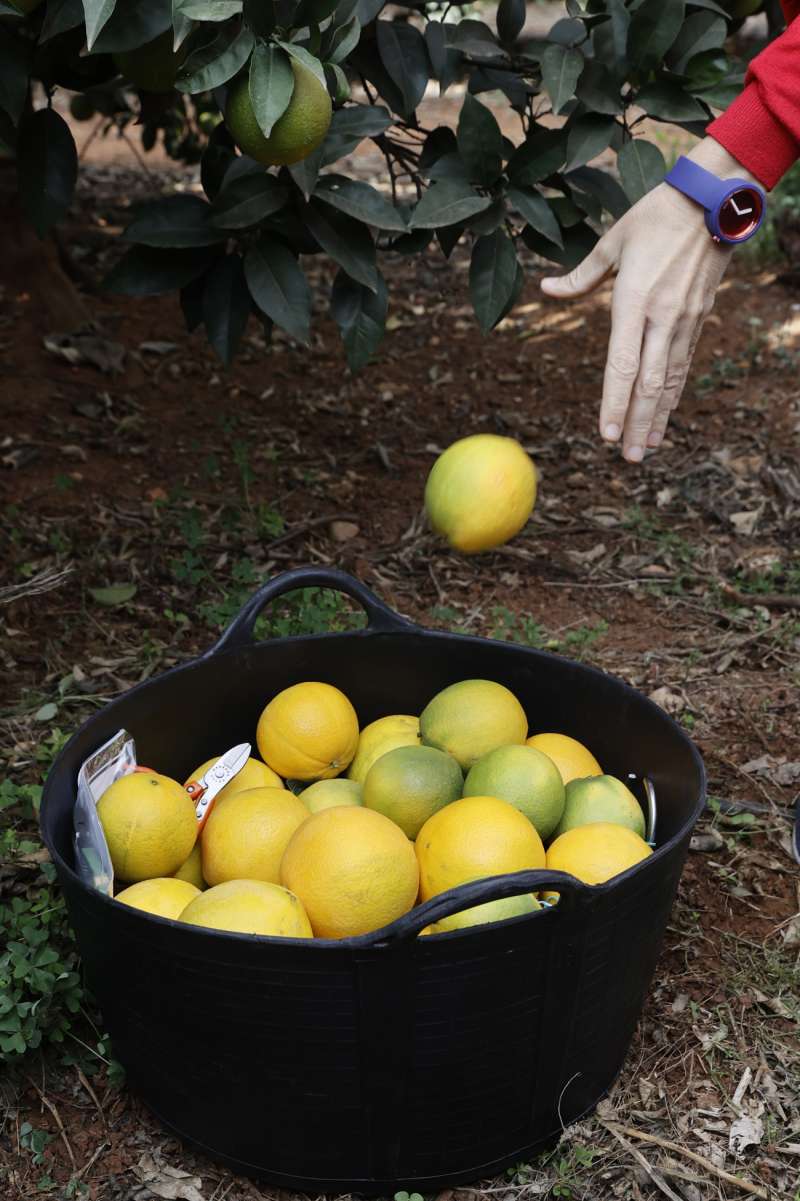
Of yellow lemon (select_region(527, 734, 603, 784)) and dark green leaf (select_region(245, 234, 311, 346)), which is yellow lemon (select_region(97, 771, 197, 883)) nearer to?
yellow lemon (select_region(527, 734, 603, 784))

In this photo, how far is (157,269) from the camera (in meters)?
2.55

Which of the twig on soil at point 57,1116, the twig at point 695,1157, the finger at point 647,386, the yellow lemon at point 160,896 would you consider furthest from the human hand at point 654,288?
the twig on soil at point 57,1116

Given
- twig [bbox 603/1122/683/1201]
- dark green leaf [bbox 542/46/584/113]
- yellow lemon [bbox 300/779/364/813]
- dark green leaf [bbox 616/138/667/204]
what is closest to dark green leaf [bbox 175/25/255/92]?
dark green leaf [bbox 542/46/584/113]

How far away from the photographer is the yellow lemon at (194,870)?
191cm

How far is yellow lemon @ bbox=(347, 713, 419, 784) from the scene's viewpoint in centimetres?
213

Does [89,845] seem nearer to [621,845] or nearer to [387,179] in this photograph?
[621,845]

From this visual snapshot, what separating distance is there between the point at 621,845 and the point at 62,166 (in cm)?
167

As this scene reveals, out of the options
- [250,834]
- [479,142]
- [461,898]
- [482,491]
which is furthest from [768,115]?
[250,834]

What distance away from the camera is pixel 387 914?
161 cm

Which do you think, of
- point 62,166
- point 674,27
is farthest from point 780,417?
point 62,166

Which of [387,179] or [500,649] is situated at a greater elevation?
[500,649]

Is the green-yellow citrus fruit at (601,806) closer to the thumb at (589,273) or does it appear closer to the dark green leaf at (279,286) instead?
the thumb at (589,273)

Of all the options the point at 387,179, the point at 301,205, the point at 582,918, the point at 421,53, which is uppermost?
the point at 421,53

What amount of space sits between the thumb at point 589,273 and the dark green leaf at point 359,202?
651 millimetres
